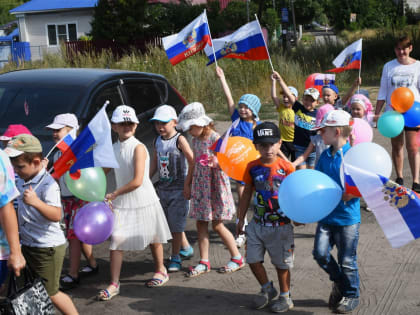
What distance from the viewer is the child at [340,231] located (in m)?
4.14

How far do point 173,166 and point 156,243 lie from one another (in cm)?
78

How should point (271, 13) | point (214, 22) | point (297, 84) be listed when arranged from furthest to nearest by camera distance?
point (271, 13)
point (214, 22)
point (297, 84)

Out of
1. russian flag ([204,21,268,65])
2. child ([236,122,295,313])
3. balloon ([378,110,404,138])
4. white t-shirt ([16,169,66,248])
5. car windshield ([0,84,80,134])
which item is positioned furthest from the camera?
russian flag ([204,21,268,65])

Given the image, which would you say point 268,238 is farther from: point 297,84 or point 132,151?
point 297,84

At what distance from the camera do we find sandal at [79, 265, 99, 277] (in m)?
5.21

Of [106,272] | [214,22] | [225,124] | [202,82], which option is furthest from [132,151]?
A: [214,22]

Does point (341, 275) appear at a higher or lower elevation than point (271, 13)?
lower

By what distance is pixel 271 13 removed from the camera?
151ft

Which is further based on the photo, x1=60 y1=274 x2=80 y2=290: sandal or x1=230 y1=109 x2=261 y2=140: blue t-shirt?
x1=230 y1=109 x2=261 y2=140: blue t-shirt

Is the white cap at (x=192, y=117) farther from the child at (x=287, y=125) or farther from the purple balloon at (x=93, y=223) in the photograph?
the child at (x=287, y=125)

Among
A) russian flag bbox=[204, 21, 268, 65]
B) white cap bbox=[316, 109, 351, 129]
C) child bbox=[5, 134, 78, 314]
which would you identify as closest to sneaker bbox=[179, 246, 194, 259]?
child bbox=[5, 134, 78, 314]

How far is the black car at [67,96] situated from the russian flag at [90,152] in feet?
4.49

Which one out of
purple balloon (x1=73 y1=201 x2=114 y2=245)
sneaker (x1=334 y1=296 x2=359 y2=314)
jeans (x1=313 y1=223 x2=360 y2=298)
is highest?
purple balloon (x1=73 y1=201 x2=114 y2=245)

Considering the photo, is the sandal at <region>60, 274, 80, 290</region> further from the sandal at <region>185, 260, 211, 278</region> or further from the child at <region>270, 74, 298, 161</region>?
the child at <region>270, 74, 298, 161</region>
